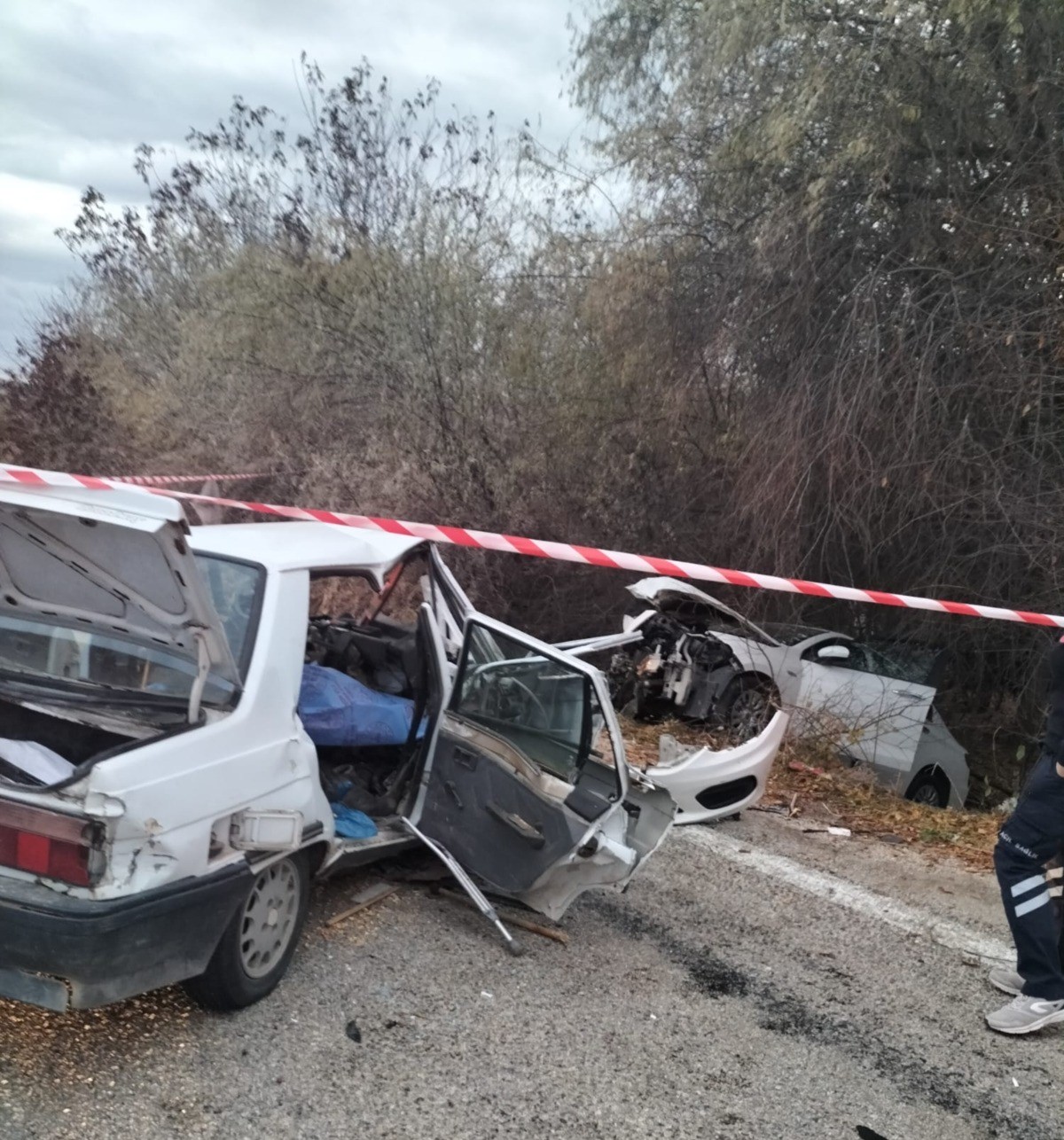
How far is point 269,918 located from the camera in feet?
12.0

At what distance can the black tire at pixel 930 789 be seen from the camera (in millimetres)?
9047

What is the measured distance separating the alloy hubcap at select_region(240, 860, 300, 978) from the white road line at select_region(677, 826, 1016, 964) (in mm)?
2890

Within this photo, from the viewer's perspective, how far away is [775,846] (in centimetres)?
638

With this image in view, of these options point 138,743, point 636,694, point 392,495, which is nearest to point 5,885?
point 138,743

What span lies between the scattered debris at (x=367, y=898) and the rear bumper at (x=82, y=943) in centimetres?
125

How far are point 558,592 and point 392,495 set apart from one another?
2.09 meters

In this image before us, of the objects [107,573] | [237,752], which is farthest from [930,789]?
[107,573]

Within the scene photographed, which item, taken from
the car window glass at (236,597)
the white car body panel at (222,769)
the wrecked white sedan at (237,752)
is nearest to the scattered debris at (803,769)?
the wrecked white sedan at (237,752)

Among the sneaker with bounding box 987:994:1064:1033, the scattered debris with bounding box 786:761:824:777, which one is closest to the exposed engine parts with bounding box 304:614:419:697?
the sneaker with bounding box 987:994:1064:1033

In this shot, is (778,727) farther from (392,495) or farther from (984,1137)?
(392,495)

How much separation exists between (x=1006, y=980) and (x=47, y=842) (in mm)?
3813

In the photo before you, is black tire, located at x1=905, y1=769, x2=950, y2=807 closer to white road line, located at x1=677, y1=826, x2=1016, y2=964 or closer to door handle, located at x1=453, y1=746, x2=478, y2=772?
white road line, located at x1=677, y1=826, x2=1016, y2=964

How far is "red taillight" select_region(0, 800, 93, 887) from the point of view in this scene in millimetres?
2932

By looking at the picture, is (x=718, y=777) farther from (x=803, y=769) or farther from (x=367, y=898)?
(x=803, y=769)
